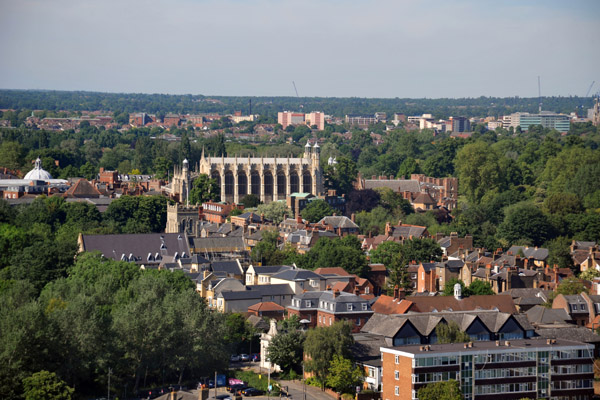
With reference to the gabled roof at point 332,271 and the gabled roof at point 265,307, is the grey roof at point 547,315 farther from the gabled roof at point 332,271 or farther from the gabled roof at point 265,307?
the gabled roof at point 265,307

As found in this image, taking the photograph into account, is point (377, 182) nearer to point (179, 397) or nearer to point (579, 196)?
point (579, 196)

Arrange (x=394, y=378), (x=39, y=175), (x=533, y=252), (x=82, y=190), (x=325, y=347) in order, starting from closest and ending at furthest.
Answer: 1. (x=394, y=378)
2. (x=325, y=347)
3. (x=533, y=252)
4. (x=82, y=190)
5. (x=39, y=175)

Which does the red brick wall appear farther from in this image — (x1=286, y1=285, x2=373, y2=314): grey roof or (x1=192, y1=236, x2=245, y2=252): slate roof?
(x1=192, y1=236, x2=245, y2=252): slate roof

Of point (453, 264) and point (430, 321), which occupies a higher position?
point (430, 321)

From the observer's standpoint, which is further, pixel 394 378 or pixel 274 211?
pixel 274 211

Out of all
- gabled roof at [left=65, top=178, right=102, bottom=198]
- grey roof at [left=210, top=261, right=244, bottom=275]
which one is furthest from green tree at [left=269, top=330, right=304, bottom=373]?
gabled roof at [left=65, top=178, right=102, bottom=198]

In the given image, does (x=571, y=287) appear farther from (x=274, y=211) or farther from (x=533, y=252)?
(x=274, y=211)

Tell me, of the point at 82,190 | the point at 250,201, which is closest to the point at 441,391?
the point at 250,201
